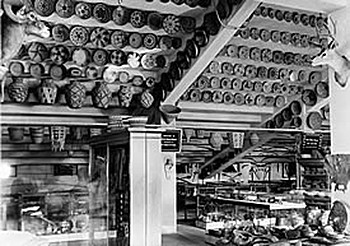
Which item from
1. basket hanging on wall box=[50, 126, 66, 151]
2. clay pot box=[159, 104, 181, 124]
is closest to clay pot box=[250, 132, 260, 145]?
clay pot box=[159, 104, 181, 124]

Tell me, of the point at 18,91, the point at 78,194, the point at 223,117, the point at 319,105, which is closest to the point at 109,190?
the point at 78,194

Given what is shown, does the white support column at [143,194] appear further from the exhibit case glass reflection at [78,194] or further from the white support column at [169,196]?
the white support column at [169,196]

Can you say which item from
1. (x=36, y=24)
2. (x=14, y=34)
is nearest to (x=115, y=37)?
(x=36, y=24)

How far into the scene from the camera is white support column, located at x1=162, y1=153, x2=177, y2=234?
24.6 ft

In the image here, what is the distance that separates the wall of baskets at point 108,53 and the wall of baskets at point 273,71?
23.9 inches

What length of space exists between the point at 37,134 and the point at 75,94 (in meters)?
1.21

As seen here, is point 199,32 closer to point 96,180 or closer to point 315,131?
point 96,180

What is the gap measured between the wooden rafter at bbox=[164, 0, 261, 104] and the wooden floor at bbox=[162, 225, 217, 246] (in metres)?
1.98

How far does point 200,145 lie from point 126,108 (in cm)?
302

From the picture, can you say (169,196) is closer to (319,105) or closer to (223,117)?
(223,117)

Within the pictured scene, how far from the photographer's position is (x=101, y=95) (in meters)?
6.19

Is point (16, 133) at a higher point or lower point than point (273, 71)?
lower

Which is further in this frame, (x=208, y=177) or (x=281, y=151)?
(x=208, y=177)

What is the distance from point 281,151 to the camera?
10508 mm
